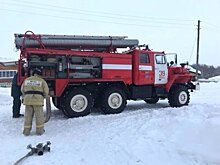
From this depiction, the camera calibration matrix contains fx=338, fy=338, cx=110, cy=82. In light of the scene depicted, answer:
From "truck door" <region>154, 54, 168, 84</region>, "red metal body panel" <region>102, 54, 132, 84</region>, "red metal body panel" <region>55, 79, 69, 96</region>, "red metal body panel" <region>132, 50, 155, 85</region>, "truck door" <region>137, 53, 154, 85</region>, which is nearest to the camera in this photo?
"red metal body panel" <region>55, 79, 69, 96</region>

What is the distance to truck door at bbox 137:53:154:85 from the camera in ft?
42.9

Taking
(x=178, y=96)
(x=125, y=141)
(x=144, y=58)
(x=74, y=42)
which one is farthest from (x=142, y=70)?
(x=125, y=141)

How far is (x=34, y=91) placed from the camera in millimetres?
9156

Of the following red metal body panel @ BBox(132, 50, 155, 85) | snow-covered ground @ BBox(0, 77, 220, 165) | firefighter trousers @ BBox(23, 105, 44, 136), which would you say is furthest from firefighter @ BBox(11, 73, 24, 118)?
red metal body panel @ BBox(132, 50, 155, 85)

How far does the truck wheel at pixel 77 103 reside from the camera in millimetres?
11539

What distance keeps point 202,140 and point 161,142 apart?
87 cm

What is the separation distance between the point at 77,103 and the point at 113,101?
4.90 ft

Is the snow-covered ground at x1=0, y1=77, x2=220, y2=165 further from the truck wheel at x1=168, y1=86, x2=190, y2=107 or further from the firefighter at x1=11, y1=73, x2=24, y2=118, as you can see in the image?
the truck wheel at x1=168, y1=86, x2=190, y2=107

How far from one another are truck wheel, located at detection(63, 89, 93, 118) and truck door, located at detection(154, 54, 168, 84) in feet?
10.7

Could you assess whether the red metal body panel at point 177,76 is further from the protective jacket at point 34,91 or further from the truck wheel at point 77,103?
the protective jacket at point 34,91

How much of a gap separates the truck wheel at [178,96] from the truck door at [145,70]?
118 centimetres

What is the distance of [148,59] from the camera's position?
43.9ft

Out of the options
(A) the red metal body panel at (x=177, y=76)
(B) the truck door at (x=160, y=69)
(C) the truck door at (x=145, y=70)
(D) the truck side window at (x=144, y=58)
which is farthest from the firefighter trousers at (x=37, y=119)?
(A) the red metal body panel at (x=177, y=76)

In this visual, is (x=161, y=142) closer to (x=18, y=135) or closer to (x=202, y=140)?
(x=202, y=140)
